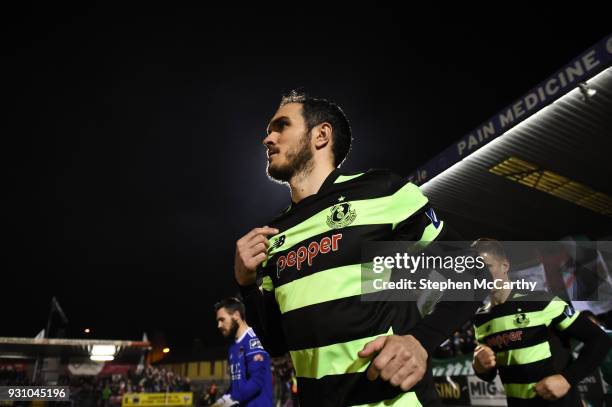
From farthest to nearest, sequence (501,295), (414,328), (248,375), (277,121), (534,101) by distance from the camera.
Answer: (534,101), (248,375), (501,295), (277,121), (414,328)

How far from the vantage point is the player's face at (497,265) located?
3.36 metres

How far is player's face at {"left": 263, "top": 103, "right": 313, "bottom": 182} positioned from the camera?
6.80 ft

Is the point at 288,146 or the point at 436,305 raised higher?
the point at 288,146

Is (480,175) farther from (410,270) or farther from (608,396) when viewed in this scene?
(410,270)

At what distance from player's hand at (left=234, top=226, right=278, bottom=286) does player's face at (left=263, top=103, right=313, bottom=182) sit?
0.35 metres

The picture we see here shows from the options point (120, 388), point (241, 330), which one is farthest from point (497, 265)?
point (120, 388)

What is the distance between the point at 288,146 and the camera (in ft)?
6.82

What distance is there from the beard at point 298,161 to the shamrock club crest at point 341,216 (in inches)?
15.0

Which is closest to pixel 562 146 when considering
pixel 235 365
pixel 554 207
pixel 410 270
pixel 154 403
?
pixel 554 207

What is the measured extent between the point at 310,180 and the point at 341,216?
0.39 metres

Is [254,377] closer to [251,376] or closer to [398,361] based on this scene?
[251,376]

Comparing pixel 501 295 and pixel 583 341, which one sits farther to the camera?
pixel 501 295

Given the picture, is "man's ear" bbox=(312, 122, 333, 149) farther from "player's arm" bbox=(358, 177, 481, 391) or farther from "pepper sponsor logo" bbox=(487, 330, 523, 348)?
"pepper sponsor logo" bbox=(487, 330, 523, 348)

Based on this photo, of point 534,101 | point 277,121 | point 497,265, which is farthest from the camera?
point 534,101
